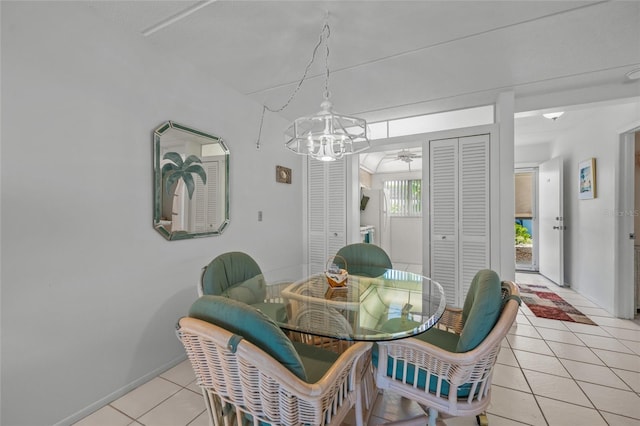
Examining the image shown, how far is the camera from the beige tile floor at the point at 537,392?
1580mm

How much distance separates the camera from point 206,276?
1.79 m

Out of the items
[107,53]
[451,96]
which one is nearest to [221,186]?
[107,53]

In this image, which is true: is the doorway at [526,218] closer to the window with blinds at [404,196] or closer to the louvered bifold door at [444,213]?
the window with blinds at [404,196]

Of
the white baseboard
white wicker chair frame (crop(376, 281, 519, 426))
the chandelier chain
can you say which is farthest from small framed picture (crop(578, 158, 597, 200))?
the white baseboard

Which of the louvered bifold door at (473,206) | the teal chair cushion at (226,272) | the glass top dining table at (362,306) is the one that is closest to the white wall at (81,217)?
the teal chair cushion at (226,272)

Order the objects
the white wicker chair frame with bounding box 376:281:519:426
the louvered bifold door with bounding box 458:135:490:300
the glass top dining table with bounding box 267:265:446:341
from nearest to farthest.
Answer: the white wicker chair frame with bounding box 376:281:519:426, the glass top dining table with bounding box 267:265:446:341, the louvered bifold door with bounding box 458:135:490:300

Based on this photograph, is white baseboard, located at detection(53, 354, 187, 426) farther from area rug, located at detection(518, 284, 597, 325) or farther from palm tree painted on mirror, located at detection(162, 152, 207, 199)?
area rug, located at detection(518, 284, 597, 325)

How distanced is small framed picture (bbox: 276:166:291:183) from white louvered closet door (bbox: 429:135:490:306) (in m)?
1.83

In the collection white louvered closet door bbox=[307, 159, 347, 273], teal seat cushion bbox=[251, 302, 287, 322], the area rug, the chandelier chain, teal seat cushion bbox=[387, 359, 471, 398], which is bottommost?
the area rug

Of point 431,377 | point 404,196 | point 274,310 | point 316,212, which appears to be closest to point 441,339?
point 431,377

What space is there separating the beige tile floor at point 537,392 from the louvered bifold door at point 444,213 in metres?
0.85

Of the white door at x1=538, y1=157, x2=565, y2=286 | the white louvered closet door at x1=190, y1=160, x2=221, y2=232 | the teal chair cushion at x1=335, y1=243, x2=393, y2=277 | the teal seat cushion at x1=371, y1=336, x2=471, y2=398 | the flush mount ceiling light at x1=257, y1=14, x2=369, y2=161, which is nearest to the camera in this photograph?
the teal seat cushion at x1=371, y1=336, x2=471, y2=398

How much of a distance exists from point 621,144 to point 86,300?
514 centimetres

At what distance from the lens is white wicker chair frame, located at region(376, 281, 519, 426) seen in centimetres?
109
